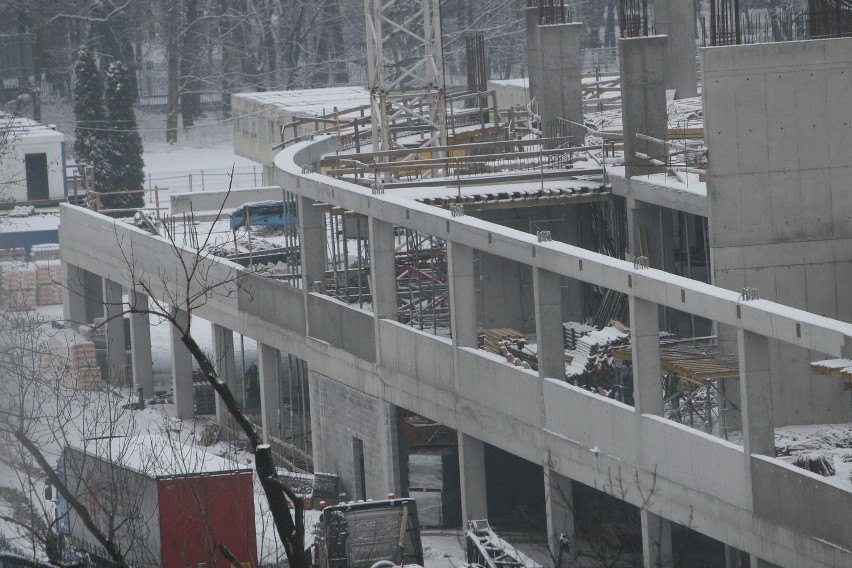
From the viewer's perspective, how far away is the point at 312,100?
67.9 m

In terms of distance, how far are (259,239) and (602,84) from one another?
12.6 meters

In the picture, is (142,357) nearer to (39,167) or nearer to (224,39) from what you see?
(39,167)

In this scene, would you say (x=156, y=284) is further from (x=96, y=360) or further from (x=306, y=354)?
(x=306, y=354)

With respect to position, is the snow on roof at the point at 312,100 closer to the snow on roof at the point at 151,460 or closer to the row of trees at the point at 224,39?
the row of trees at the point at 224,39

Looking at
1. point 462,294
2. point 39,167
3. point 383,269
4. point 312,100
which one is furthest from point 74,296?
point 462,294

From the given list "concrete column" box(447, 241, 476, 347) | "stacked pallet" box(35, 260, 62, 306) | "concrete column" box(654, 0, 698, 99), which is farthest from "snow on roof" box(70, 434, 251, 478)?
"stacked pallet" box(35, 260, 62, 306)

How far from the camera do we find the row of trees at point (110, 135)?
6391 centimetres

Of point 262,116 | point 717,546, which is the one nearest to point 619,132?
point 717,546

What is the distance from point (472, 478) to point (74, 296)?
23.7 metres

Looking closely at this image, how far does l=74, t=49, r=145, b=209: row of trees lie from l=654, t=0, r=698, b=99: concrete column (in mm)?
28960

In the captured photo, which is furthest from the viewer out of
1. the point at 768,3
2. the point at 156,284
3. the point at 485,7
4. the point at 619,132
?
the point at 485,7

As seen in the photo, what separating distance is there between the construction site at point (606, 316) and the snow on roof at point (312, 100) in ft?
90.5

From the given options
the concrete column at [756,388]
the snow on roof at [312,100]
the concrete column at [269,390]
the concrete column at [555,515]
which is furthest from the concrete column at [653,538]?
the snow on roof at [312,100]

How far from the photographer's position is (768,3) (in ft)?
294
